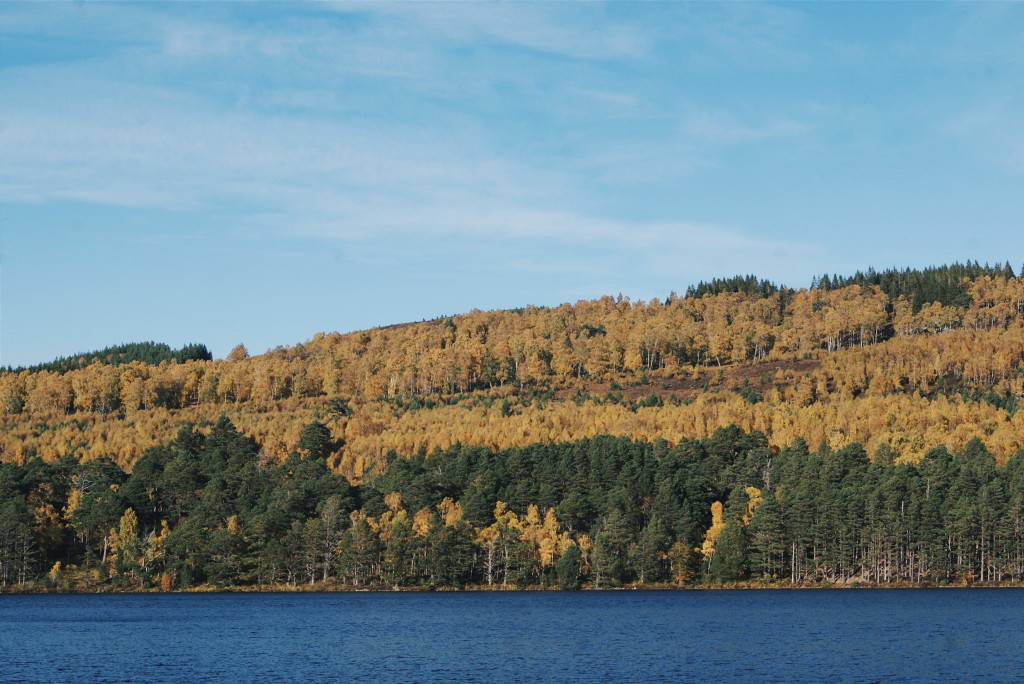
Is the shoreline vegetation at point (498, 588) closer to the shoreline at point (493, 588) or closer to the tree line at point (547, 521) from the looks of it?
the shoreline at point (493, 588)

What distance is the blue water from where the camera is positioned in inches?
2849

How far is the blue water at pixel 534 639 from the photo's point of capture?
7238cm

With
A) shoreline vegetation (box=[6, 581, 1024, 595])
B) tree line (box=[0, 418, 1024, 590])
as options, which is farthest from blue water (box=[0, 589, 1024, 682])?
tree line (box=[0, 418, 1024, 590])

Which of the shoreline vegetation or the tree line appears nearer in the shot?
the tree line

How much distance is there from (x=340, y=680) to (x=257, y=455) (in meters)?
131

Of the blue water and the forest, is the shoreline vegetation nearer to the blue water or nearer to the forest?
the forest

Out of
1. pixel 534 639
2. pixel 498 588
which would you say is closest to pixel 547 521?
pixel 498 588

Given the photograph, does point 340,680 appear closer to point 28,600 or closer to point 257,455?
point 28,600

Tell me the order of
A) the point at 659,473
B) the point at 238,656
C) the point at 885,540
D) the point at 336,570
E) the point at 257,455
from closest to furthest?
1. the point at 238,656
2. the point at 885,540
3. the point at 336,570
4. the point at 659,473
5. the point at 257,455

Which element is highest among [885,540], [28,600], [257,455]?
[257,455]

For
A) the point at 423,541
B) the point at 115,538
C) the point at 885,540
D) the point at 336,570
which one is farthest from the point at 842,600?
the point at 115,538

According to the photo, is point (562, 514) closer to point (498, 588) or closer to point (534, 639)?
point (498, 588)

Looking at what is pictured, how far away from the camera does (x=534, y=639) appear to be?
9219cm

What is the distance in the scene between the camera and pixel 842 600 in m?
128
